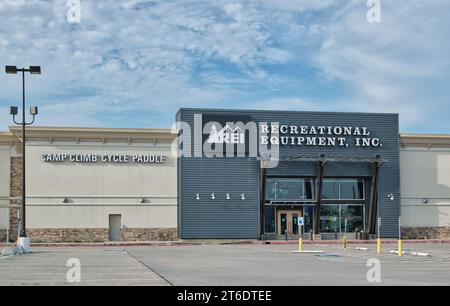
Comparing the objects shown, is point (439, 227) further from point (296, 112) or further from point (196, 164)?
point (196, 164)

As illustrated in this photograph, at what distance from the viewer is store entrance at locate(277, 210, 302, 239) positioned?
1960 inches

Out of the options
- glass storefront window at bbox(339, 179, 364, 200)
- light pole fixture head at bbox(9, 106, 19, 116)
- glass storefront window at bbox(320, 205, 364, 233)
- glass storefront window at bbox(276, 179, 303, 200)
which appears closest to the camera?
light pole fixture head at bbox(9, 106, 19, 116)

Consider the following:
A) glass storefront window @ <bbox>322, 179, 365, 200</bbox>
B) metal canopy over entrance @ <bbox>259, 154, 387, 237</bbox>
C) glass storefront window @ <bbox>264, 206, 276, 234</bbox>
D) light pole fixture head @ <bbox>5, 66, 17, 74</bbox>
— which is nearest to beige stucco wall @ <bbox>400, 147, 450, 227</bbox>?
metal canopy over entrance @ <bbox>259, 154, 387, 237</bbox>

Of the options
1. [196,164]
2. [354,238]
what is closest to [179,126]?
[196,164]

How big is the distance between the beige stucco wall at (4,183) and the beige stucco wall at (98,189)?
2.39m

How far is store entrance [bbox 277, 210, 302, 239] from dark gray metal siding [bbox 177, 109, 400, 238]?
2.31 metres

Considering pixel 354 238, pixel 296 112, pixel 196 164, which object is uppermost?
pixel 296 112

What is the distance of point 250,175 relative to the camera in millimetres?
48625

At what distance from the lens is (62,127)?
154 feet

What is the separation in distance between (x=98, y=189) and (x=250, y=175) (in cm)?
1091

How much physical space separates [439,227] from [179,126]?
847 inches

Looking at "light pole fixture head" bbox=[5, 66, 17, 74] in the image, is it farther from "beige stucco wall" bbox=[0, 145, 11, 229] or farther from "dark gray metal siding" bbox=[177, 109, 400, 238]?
"dark gray metal siding" bbox=[177, 109, 400, 238]

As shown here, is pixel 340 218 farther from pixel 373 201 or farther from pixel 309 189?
pixel 309 189
